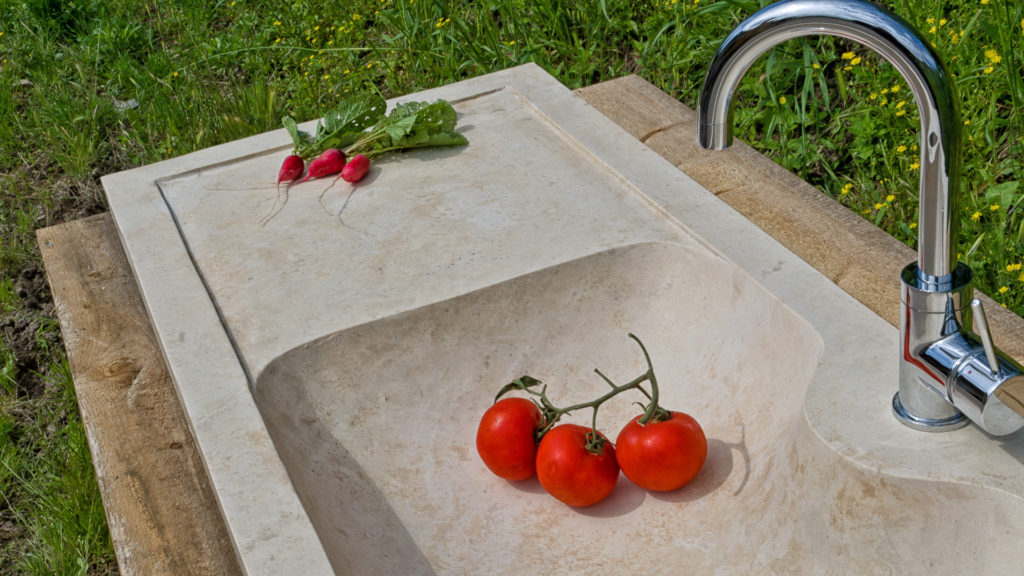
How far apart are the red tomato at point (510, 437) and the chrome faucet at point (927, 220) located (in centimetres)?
39

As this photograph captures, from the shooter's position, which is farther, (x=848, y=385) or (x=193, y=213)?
(x=193, y=213)

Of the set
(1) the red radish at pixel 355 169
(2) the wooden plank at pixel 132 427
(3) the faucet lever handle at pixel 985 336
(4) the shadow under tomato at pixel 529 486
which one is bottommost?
(2) the wooden plank at pixel 132 427

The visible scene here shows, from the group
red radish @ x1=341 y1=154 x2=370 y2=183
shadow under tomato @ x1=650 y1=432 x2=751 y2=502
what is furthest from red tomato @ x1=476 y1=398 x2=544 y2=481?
red radish @ x1=341 y1=154 x2=370 y2=183

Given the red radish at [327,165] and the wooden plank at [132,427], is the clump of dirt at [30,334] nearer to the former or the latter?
the wooden plank at [132,427]

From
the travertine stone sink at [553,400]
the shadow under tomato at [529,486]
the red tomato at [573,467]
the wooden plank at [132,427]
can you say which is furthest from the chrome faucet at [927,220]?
the wooden plank at [132,427]

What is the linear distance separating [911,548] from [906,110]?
4.47ft

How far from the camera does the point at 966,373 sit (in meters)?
0.88

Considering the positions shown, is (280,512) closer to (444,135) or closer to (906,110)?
(444,135)

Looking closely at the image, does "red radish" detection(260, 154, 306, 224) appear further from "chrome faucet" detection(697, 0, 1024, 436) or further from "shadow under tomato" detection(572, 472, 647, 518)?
"chrome faucet" detection(697, 0, 1024, 436)

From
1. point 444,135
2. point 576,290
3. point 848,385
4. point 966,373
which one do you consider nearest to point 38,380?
point 444,135

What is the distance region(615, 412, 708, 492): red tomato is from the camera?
3.53ft

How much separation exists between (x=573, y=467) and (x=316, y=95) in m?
2.14

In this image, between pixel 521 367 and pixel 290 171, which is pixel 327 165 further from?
pixel 521 367

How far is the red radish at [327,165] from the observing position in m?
1.56
